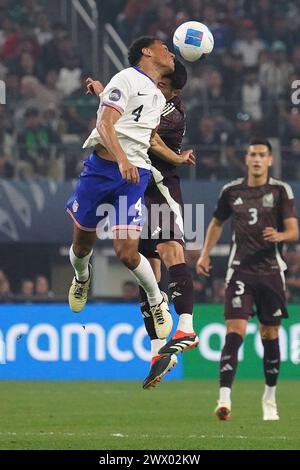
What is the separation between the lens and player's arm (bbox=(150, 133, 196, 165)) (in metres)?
9.85

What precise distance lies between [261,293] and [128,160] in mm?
3368

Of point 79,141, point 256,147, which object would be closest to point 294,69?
point 79,141

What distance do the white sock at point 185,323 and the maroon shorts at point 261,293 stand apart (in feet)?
7.07

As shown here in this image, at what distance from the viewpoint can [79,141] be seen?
19.5 meters

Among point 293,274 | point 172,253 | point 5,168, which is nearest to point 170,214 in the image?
point 172,253

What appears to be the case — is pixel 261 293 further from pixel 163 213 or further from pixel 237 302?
pixel 163 213

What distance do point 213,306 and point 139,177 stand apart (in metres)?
7.89

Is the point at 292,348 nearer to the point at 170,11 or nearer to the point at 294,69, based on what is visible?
the point at 294,69

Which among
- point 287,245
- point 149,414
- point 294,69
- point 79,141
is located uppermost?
point 294,69

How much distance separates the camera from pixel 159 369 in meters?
9.27

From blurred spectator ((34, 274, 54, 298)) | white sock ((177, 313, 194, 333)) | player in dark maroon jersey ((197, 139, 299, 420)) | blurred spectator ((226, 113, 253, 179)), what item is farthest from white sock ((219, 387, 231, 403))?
blurred spectator ((226, 113, 253, 179))

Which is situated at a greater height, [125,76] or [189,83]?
[189,83]

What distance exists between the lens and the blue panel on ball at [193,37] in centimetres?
1006

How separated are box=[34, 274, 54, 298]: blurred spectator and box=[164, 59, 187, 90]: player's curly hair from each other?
8.52 metres
